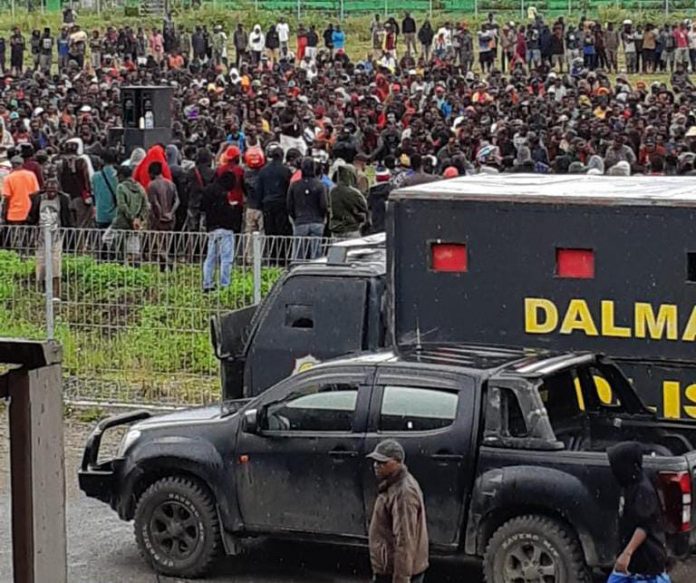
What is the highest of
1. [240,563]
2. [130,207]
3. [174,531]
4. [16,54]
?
[16,54]

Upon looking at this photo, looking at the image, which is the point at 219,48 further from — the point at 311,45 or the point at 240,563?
the point at 240,563

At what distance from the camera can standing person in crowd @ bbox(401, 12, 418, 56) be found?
168ft

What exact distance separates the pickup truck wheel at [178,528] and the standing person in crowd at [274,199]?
8.61 metres

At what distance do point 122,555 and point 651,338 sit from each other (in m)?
3.62

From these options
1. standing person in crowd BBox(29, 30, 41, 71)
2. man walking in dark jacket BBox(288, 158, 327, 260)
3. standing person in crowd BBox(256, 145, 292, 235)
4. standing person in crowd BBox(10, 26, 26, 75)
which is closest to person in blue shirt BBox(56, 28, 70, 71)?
standing person in crowd BBox(29, 30, 41, 71)

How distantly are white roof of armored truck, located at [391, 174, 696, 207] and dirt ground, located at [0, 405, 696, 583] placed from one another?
227 centimetres

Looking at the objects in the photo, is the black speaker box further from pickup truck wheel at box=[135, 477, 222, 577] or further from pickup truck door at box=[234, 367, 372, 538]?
pickup truck door at box=[234, 367, 372, 538]

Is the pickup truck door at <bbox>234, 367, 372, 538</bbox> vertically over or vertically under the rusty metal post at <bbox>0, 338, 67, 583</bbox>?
under

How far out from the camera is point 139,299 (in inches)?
→ 575

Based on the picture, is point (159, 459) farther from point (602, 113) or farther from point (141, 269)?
point (602, 113)

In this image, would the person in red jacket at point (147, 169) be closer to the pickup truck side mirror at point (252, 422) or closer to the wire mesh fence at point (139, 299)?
the wire mesh fence at point (139, 299)

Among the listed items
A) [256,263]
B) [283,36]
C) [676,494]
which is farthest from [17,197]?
[283,36]

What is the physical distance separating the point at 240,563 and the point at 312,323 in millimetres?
1771

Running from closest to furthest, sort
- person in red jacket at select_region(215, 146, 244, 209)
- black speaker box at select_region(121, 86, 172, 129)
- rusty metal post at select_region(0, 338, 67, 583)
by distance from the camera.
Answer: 1. rusty metal post at select_region(0, 338, 67, 583)
2. person in red jacket at select_region(215, 146, 244, 209)
3. black speaker box at select_region(121, 86, 172, 129)
